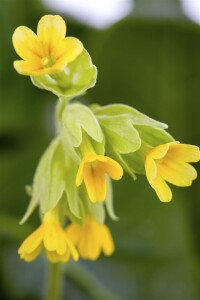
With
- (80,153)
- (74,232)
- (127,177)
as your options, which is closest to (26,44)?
(80,153)

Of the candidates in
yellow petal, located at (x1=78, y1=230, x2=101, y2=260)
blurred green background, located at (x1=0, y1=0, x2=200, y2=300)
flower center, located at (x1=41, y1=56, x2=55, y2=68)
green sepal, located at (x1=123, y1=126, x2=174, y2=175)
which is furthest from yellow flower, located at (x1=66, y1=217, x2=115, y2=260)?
blurred green background, located at (x1=0, y1=0, x2=200, y2=300)

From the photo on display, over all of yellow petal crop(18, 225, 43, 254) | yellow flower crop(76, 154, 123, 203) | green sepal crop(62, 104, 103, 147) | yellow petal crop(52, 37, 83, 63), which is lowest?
yellow petal crop(18, 225, 43, 254)

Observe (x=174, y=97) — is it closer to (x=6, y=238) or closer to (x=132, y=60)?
(x=132, y=60)

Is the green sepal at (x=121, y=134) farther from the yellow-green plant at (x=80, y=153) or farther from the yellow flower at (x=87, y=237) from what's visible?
the yellow flower at (x=87, y=237)

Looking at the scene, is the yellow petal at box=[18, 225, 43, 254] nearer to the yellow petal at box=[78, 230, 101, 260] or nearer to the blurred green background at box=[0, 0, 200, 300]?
the yellow petal at box=[78, 230, 101, 260]

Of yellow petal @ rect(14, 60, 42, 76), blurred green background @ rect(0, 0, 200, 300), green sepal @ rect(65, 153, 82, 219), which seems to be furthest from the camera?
blurred green background @ rect(0, 0, 200, 300)

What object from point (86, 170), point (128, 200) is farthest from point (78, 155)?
point (128, 200)

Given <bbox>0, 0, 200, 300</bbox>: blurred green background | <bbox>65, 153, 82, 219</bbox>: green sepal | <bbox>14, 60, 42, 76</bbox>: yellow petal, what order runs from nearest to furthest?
<bbox>14, 60, 42, 76</bbox>: yellow petal, <bbox>65, 153, 82, 219</bbox>: green sepal, <bbox>0, 0, 200, 300</bbox>: blurred green background

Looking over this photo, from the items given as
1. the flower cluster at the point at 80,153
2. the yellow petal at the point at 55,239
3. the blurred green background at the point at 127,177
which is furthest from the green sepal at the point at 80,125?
the blurred green background at the point at 127,177
